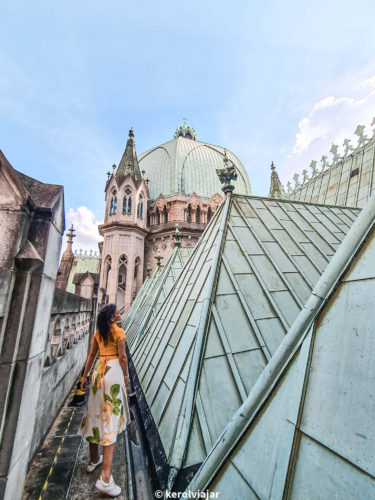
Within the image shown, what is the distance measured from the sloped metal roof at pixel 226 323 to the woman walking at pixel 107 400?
59 cm

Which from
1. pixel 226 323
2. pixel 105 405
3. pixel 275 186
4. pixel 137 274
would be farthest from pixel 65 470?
pixel 275 186

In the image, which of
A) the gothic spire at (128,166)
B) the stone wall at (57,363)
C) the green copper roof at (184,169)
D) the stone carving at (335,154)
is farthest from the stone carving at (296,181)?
the stone wall at (57,363)

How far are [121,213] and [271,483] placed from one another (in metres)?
22.5

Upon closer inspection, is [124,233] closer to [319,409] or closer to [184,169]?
[184,169]

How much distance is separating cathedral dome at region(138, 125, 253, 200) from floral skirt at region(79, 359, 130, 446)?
24.2m

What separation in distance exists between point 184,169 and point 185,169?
0.40 ft

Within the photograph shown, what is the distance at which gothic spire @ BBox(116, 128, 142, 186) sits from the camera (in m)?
23.5

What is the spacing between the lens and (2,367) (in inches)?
79.9

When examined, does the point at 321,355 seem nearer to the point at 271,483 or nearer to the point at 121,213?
the point at 271,483

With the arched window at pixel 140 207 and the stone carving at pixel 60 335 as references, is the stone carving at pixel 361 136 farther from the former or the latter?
the stone carving at pixel 60 335

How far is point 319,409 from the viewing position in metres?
1.29

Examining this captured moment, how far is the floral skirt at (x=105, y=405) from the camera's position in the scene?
2.65 meters

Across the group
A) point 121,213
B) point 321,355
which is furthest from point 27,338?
point 121,213

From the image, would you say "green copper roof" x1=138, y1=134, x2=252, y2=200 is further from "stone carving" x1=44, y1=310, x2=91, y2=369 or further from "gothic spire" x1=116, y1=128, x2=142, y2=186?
"stone carving" x1=44, y1=310, x2=91, y2=369
